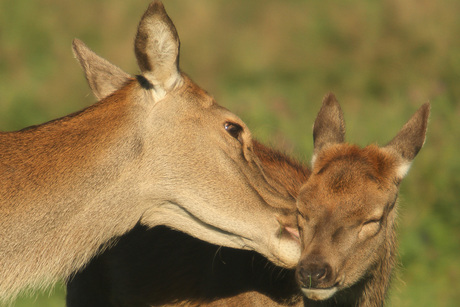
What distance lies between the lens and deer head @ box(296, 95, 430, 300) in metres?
4.95

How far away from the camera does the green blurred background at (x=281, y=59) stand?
443 inches

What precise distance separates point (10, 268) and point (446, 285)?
4863 millimetres

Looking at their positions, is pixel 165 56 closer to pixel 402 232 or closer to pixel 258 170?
pixel 258 170

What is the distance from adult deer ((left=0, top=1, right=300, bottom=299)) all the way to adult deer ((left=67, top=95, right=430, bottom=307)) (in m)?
0.35

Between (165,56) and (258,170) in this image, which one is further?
(258,170)

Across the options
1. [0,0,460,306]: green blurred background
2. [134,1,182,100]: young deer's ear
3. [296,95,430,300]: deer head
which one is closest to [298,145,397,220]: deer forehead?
[296,95,430,300]: deer head

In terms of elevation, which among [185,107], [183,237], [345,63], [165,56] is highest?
[165,56]

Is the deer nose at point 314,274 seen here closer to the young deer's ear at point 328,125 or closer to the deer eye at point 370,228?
the deer eye at point 370,228

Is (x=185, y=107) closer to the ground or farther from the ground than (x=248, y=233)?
farther from the ground

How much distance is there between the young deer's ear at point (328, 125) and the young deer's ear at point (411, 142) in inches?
19.9

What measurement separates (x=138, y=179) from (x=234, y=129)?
74 centimetres

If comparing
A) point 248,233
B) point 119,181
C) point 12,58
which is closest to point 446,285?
point 248,233

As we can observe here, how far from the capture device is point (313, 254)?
16.2ft

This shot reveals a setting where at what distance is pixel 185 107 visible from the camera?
530 centimetres
